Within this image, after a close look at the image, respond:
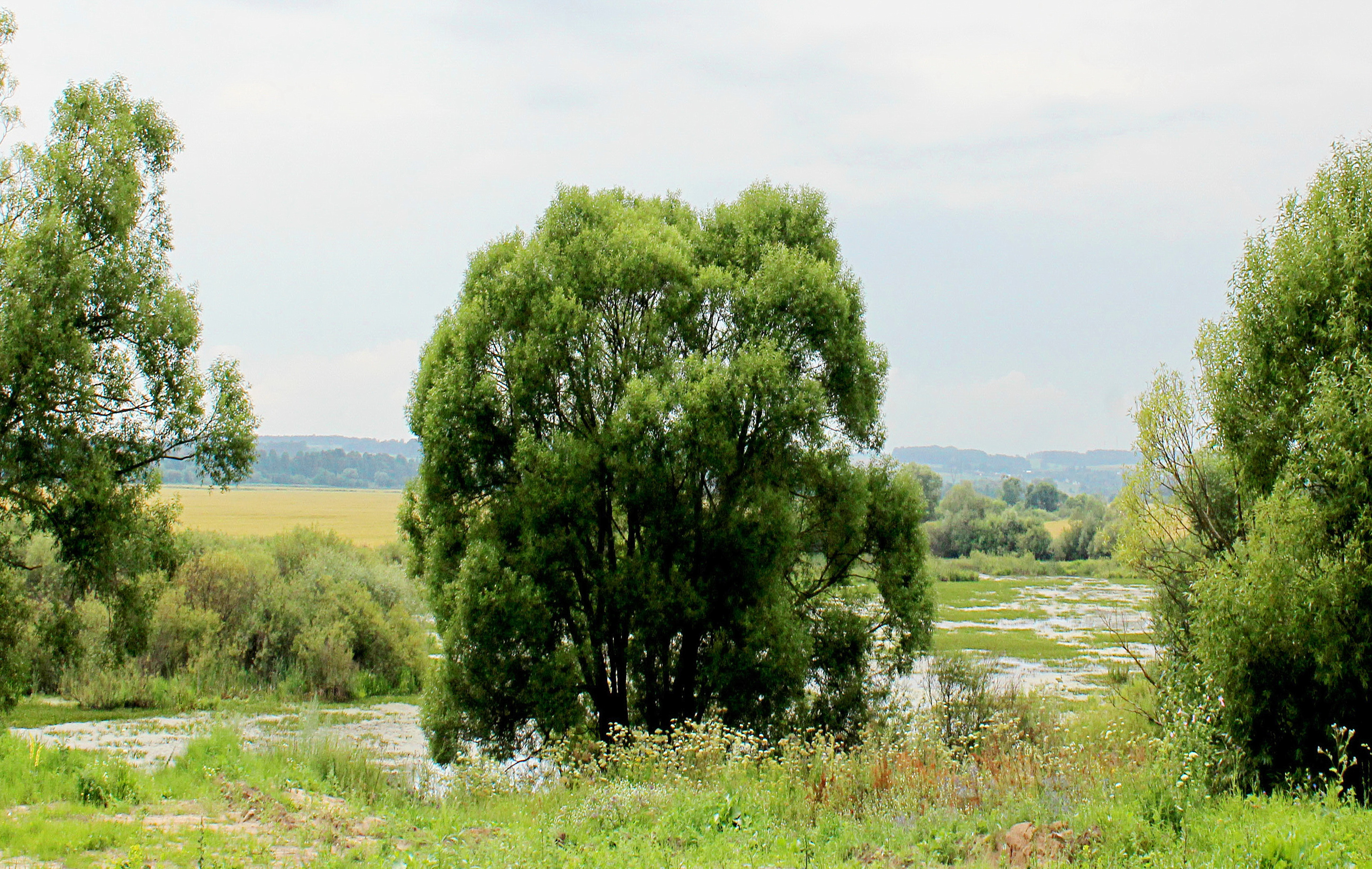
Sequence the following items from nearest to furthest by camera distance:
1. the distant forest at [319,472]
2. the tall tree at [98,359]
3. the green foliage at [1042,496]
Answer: the tall tree at [98,359]
the green foliage at [1042,496]
the distant forest at [319,472]

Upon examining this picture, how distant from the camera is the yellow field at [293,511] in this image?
70750mm

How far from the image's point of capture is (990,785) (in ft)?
35.6

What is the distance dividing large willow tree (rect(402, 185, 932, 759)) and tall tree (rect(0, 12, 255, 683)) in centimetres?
490

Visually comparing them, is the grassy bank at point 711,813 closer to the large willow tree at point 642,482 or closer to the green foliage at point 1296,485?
the green foliage at point 1296,485

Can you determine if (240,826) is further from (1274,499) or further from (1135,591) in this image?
(1135,591)

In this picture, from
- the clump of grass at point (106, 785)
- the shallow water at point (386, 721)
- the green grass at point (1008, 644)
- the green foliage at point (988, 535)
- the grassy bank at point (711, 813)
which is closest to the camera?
the grassy bank at point (711, 813)

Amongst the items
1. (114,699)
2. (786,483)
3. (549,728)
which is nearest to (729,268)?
(786,483)

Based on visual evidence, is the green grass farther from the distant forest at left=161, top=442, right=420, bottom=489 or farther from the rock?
the distant forest at left=161, top=442, right=420, bottom=489

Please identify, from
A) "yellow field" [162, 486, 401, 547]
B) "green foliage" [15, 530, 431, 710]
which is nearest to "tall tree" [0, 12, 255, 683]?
"green foliage" [15, 530, 431, 710]

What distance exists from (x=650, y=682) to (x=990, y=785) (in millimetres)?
9850

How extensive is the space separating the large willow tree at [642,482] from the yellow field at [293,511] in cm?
2924

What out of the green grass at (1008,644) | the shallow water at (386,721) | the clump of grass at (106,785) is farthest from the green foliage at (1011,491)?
the clump of grass at (106,785)

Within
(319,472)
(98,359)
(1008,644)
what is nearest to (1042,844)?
(98,359)

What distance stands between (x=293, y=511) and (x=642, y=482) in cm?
11226
